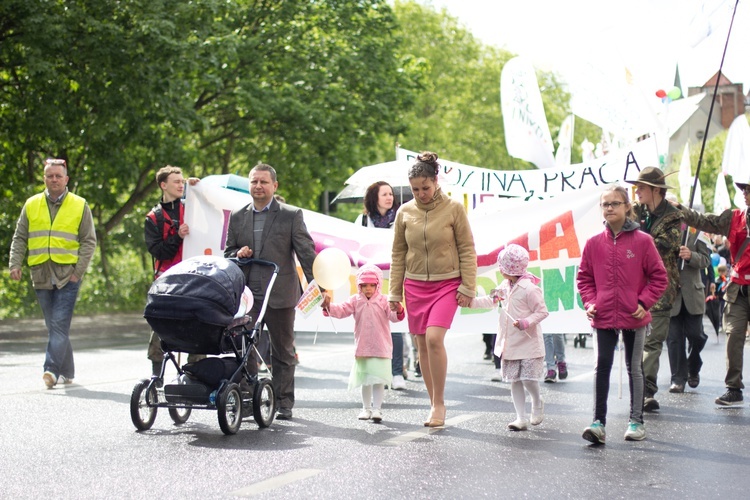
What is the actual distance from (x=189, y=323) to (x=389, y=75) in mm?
25281

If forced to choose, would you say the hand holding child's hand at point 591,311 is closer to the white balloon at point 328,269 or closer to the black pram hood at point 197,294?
the white balloon at point 328,269

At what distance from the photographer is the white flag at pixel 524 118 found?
16.5 meters

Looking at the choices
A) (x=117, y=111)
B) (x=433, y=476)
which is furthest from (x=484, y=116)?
(x=433, y=476)

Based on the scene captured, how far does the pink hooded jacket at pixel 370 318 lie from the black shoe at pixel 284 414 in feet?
2.24

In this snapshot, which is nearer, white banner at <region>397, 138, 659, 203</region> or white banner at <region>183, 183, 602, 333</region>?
white banner at <region>183, 183, 602, 333</region>


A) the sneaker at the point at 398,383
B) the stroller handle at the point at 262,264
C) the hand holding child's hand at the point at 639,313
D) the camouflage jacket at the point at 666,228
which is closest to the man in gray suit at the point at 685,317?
the camouflage jacket at the point at 666,228

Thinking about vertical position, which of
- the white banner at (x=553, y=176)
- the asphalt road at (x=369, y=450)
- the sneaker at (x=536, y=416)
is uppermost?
the white banner at (x=553, y=176)

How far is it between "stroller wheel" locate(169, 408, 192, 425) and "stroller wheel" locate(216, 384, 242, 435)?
591 mm

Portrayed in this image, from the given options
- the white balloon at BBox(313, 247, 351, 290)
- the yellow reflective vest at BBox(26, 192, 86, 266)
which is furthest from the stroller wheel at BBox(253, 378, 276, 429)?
the yellow reflective vest at BBox(26, 192, 86, 266)

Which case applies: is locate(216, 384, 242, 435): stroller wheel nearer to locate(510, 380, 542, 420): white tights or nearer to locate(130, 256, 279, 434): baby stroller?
locate(130, 256, 279, 434): baby stroller

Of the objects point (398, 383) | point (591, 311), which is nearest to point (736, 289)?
point (591, 311)

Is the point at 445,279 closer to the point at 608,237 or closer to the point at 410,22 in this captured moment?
the point at 608,237

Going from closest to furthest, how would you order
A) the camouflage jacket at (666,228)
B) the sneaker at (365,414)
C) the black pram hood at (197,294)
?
the black pram hood at (197,294)
the sneaker at (365,414)
the camouflage jacket at (666,228)

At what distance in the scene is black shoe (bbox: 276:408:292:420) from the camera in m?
8.99
